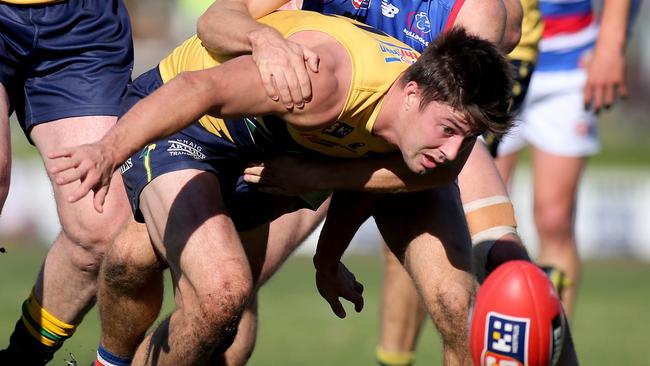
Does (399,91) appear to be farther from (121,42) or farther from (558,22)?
(558,22)

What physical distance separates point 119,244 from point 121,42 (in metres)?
1.20

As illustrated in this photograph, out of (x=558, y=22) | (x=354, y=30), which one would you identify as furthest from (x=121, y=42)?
(x=558, y=22)

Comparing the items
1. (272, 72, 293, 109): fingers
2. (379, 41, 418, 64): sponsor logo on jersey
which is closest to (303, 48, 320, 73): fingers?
(272, 72, 293, 109): fingers

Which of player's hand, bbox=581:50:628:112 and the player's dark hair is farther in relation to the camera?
player's hand, bbox=581:50:628:112

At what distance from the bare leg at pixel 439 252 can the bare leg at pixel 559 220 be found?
2.80 metres

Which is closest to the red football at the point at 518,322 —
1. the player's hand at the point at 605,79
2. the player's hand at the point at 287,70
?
the player's hand at the point at 287,70

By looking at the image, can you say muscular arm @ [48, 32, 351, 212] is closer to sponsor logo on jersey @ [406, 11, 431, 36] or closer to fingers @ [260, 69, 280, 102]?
fingers @ [260, 69, 280, 102]

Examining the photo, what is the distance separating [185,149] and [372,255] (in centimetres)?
1175

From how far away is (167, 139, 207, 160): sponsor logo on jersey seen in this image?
531 centimetres

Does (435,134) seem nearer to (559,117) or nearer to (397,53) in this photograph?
(397,53)

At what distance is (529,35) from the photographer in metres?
7.06

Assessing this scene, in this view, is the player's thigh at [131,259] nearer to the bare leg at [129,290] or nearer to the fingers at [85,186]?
the bare leg at [129,290]

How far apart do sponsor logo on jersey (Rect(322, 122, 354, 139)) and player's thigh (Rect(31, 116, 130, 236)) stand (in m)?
1.46

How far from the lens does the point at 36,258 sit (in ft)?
50.9
